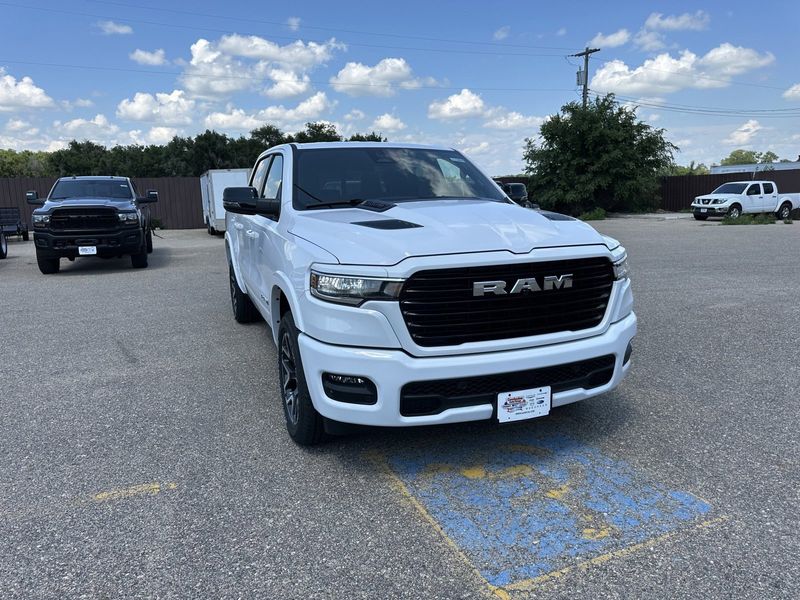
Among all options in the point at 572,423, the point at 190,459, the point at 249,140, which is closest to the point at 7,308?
the point at 190,459

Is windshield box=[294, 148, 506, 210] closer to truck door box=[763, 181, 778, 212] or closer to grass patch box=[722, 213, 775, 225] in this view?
grass patch box=[722, 213, 775, 225]

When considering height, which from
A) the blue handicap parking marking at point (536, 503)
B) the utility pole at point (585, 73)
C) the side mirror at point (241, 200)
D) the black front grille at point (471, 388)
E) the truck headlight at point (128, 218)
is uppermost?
the utility pole at point (585, 73)

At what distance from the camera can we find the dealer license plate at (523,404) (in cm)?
309

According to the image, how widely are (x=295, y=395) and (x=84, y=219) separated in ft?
31.2

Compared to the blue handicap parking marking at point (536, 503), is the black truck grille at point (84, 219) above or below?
above

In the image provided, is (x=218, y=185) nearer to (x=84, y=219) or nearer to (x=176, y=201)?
(x=176, y=201)

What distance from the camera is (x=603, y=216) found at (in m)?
31.9

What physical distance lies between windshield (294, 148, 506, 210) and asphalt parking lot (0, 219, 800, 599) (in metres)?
Result: 1.64

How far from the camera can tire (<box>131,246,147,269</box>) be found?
487 inches

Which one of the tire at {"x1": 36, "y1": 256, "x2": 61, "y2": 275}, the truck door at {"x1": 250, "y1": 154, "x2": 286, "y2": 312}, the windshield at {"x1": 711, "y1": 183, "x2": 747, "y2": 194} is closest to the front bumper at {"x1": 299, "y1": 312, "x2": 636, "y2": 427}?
the truck door at {"x1": 250, "y1": 154, "x2": 286, "y2": 312}

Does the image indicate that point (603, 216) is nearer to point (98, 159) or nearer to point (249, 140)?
point (249, 140)

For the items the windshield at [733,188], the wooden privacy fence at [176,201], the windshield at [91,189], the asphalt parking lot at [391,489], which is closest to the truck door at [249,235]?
the asphalt parking lot at [391,489]

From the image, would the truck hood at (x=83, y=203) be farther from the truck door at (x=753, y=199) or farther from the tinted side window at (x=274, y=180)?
the truck door at (x=753, y=199)

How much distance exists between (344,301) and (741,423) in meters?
2.82
